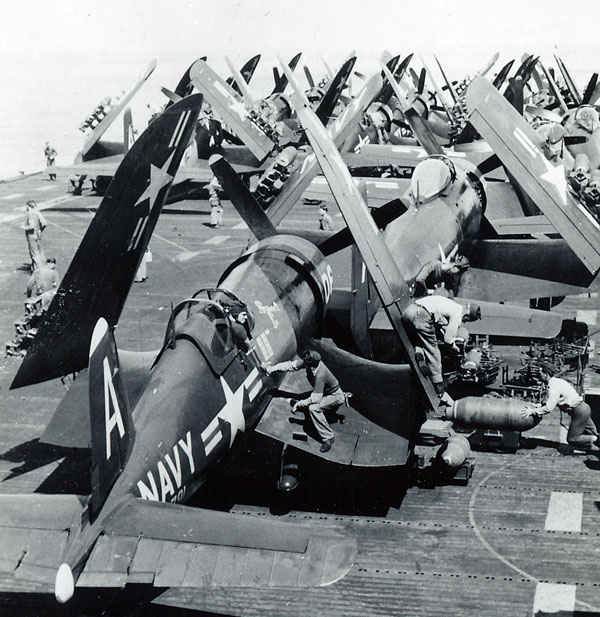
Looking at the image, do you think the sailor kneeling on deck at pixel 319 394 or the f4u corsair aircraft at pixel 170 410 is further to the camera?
the sailor kneeling on deck at pixel 319 394

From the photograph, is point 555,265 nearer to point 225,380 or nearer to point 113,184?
point 225,380

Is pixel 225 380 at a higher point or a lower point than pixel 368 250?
lower

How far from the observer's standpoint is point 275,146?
3016 cm

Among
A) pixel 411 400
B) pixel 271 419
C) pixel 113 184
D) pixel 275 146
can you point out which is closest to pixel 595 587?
pixel 411 400

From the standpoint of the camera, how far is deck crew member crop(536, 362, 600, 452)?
11.8 meters

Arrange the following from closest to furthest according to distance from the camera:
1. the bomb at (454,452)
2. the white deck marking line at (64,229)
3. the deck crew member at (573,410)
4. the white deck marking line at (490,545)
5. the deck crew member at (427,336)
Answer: the white deck marking line at (490,545)
the deck crew member at (427,336)
the bomb at (454,452)
the deck crew member at (573,410)
the white deck marking line at (64,229)

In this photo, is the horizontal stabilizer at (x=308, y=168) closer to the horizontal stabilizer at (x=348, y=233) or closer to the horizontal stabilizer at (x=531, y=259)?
the horizontal stabilizer at (x=348, y=233)

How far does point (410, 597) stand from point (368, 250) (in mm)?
4399

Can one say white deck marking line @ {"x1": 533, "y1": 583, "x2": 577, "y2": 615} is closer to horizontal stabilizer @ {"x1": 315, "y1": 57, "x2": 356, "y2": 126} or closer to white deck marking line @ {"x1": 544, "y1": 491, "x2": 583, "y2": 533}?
white deck marking line @ {"x1": 544, "y1": 491, "x2": 583, "y2": 533}

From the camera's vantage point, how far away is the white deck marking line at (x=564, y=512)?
10401 mm

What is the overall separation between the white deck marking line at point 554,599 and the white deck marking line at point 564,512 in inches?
50.7

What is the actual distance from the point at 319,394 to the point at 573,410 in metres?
3.68

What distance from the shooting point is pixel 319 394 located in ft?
35.8

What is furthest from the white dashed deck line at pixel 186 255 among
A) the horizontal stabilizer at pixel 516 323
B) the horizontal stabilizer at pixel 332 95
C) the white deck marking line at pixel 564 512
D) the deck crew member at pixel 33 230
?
the white deck marking line at pixel 564 512
